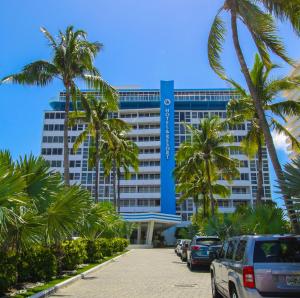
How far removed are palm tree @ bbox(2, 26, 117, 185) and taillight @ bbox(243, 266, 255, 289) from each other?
1685cm

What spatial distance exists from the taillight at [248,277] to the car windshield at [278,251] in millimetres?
188

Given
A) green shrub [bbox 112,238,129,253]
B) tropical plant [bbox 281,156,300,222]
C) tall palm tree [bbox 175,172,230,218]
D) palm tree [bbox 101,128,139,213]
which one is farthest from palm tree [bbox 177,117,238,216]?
tropical plant [bbox 281,156,300,222]

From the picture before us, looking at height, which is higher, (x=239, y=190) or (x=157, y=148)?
(x=157, y=148)

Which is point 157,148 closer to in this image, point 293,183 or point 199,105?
point 199,105

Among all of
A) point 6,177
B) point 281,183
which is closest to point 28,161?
point 6,177

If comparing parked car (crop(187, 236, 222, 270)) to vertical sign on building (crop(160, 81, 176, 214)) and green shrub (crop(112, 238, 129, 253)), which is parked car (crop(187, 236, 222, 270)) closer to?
green shrub (crop(112, 238, 129, 253))

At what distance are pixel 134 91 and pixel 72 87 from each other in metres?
65.8

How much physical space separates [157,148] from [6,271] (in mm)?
72803

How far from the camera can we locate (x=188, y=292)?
37.8ft

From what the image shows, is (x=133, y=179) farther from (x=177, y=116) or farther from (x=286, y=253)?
(x=286, y=253)

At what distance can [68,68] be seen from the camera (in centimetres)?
2211

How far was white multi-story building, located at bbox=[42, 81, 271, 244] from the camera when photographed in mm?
77250

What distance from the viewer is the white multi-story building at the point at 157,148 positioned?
253 ft

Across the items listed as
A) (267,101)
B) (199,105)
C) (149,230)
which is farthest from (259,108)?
(199,105)
